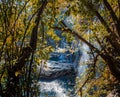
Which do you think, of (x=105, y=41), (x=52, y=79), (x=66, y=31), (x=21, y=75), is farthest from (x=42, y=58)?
(x=52, y=79)

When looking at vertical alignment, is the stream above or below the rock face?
below

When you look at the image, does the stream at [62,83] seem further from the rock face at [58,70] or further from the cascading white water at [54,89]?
the rock face at [58,70]

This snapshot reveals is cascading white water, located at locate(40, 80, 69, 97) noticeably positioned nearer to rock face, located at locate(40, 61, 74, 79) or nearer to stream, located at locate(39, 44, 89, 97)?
stream, located at locate(39, 44, 89, 97)

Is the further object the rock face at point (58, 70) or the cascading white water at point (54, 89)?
the rock face at point (58, 70)

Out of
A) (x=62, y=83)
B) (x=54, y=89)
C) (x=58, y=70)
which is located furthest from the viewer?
(x=58, y=70)

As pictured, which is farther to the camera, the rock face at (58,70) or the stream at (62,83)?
the rock face at (58,70)

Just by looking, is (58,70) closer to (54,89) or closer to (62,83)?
(62,83)

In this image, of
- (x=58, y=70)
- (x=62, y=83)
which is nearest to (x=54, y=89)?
(x=62, y=83)

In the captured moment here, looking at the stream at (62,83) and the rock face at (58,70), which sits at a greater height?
the rock face at (58,70)

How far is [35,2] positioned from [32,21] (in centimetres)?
33

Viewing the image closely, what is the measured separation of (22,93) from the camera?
4.58m

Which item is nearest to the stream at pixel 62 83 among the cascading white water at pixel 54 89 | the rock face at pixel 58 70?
the cascading white water at pixel 54 89

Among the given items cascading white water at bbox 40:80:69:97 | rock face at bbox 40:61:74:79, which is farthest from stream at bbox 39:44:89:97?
rock face at bbox 40:61:74:79

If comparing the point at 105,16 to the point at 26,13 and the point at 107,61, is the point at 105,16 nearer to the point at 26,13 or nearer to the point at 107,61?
the point at 107,61
